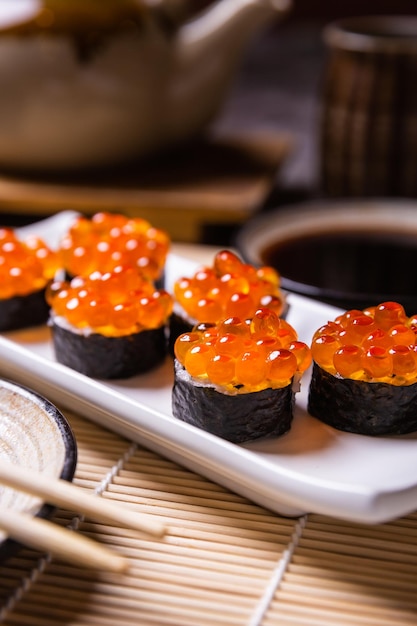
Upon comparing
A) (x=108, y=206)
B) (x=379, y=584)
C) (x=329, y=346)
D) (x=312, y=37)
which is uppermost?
(x=329, y=346)

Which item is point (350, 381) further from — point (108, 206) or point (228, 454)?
point (108, 206)

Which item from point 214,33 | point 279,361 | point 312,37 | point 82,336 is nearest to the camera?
point 279,361

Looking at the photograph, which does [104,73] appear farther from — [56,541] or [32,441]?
[56,541]

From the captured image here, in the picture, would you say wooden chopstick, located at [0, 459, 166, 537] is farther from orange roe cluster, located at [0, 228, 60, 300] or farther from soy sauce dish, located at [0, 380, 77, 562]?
orange roe cluster, located at [0, 228, 60, 300]

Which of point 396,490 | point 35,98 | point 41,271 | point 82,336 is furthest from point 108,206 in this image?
point 396,490

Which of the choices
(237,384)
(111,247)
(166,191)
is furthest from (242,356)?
(166,191)

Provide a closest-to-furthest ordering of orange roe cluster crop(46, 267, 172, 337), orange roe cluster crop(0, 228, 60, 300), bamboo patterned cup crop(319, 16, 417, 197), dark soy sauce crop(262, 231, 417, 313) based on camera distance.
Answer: orange roe cluster crop(46, 267, 172, 337) → orange roe cluster crop(0, 228, 60, 300) → dark soy sauce crop(262, 231, 417, 313) → bamboo patterned cup crop(319, 16, 417, 197)

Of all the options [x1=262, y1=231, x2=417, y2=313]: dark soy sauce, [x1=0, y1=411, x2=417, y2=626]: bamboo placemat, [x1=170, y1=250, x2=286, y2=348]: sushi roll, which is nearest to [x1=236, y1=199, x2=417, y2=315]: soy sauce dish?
[x1=262, y1=231, x2=417, y2=313]: dark soy sauce
